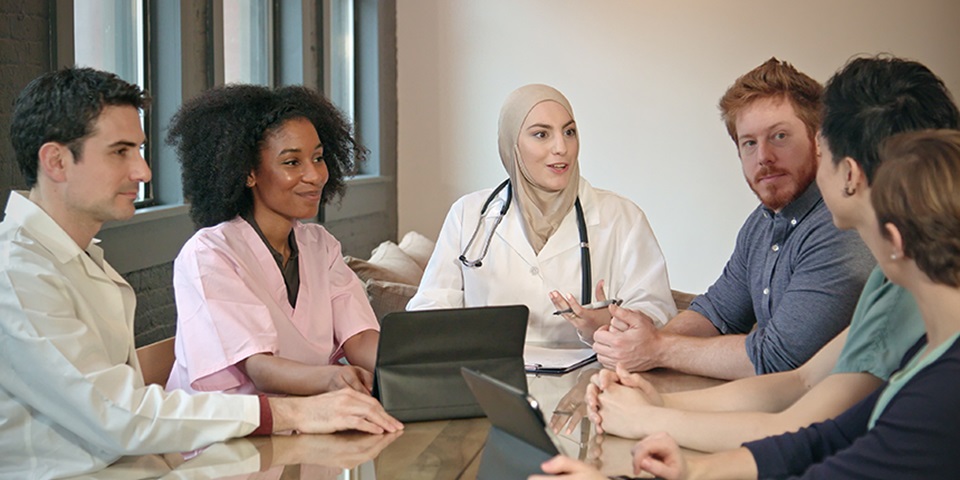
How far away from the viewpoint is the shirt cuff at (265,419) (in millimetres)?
1847

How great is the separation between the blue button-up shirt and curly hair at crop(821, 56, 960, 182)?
0.65 m

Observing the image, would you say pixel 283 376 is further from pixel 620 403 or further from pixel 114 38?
pixel 114 38

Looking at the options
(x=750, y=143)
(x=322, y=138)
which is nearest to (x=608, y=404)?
(x=750, y=143)

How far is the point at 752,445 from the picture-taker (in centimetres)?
160

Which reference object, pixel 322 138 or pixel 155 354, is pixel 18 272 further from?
pixel 322 138

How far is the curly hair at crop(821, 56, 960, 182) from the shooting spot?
5.11 feet

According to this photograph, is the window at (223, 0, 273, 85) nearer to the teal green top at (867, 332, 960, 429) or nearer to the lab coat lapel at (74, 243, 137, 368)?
the lab coat lapel at (74, 243, 137, 368)

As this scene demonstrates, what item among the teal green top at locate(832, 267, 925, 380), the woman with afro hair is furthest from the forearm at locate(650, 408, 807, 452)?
the woman with afro hair

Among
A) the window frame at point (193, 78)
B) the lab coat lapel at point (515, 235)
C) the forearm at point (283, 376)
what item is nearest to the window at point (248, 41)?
the window frame at point (193, 78)

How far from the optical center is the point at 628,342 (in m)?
2.36

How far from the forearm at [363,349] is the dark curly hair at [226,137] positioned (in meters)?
0.41

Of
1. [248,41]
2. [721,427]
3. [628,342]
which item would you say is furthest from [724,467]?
[248,41]

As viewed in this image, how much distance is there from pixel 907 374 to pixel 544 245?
1.63 meters

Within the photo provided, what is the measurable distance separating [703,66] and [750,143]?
13.1 feet
